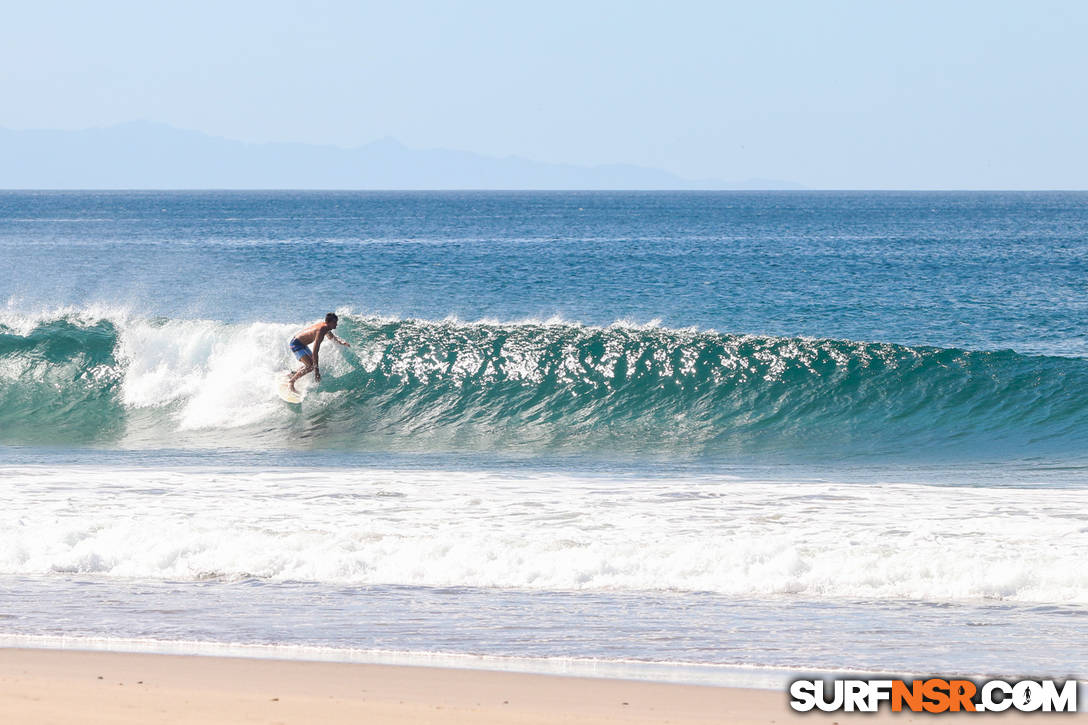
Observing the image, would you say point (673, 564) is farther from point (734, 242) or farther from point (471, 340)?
point (734, 242)

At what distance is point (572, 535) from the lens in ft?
28.6

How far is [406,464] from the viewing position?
13086 millimetres

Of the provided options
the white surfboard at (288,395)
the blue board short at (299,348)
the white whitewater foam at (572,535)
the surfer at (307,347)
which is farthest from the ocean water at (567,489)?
the blue board short at (299,348)

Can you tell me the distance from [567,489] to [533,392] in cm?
691

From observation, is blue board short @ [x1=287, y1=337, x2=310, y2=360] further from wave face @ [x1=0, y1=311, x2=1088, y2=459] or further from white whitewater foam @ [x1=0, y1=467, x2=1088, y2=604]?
white whitewater foam @ [x1=0, y1=467, x2=1088, y2=604]

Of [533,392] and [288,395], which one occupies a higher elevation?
[288,395]

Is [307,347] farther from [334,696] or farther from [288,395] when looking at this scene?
[334,696]

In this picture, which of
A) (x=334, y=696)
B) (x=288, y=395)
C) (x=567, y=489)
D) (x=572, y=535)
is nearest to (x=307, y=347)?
(x=288, y=395)

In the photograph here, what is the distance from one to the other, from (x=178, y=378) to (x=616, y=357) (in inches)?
281

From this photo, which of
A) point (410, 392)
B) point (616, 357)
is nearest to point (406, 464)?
point (410, 392)

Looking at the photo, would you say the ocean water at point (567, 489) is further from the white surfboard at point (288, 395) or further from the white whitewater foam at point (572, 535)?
the white surfboard at point (288, 395)

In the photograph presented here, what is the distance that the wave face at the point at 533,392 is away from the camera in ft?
50.5

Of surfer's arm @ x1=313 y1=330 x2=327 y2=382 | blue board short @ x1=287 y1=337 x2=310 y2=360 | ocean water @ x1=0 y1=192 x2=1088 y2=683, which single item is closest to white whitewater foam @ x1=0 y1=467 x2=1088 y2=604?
ocean water @ x1=0 y1=192 x2=1088 y2=683

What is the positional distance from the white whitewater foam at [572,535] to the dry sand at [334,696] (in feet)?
6.09
